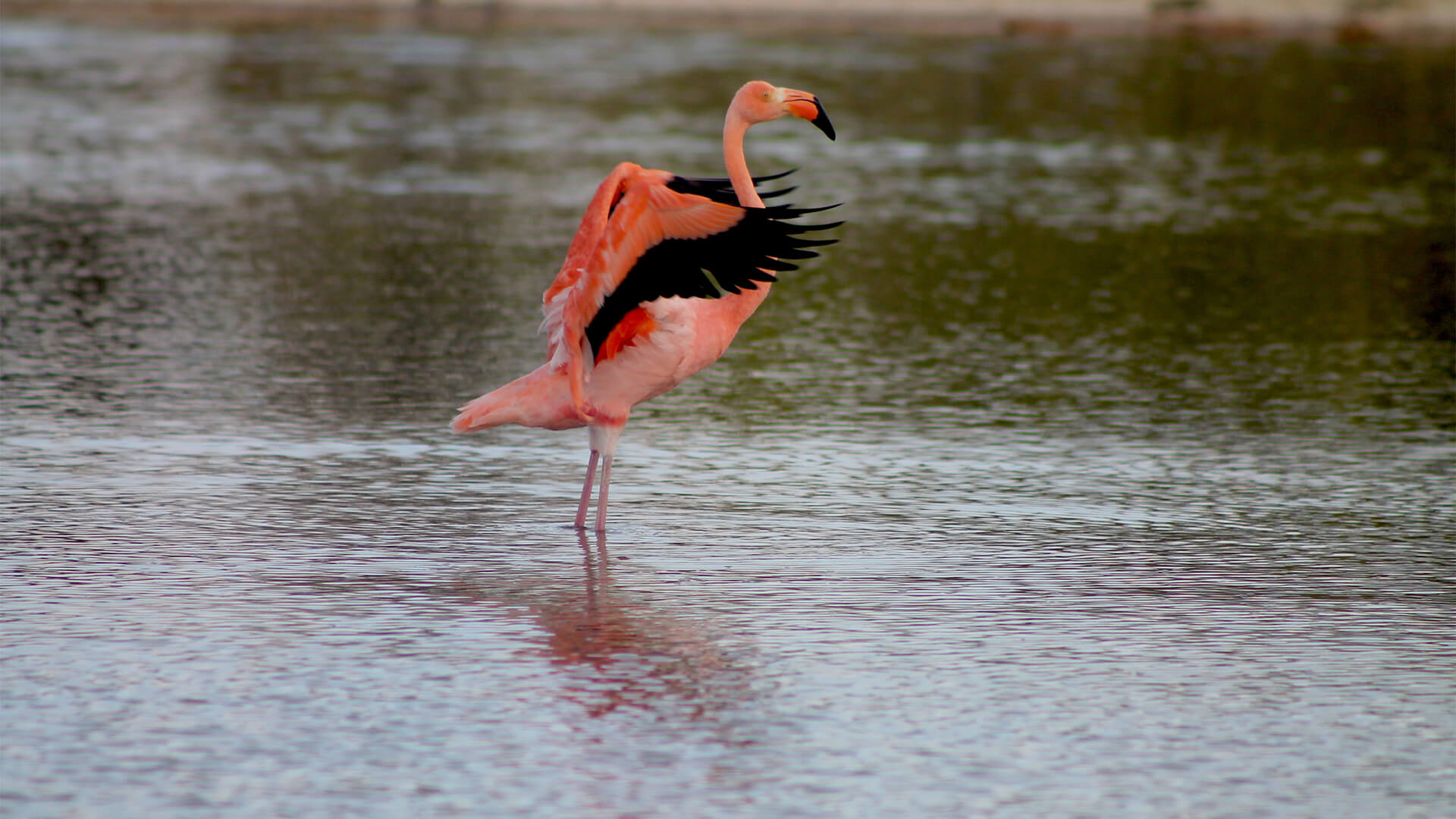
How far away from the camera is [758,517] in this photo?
891 cm

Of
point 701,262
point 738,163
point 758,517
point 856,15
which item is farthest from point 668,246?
point 856,15

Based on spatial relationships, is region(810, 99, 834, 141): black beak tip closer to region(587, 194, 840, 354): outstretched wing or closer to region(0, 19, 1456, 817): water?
region(587, 194, 840, 354): outstretched wing

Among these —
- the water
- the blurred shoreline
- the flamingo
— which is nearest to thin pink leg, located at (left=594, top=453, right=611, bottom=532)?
the flamingo

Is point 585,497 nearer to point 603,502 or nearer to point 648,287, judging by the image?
point 603,502

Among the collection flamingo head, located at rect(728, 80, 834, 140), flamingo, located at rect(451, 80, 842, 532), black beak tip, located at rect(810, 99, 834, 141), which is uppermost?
flamingo head, located at rect(728, 80, 834, 140)

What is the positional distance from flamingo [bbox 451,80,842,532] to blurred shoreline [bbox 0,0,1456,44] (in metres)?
36.7

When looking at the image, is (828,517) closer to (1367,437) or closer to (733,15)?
(1367,437)

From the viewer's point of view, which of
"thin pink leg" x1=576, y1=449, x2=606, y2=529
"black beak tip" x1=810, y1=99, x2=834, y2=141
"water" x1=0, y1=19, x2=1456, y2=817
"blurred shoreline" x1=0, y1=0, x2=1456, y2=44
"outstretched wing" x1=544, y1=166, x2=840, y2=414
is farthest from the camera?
"blurred shoreline" x1=0, y1=0, x2=1456, y2=44

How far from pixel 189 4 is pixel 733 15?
38.9 ft

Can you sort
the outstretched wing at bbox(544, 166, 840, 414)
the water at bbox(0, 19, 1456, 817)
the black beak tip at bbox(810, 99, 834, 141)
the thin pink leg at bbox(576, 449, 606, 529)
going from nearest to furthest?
the water at bbox(0, 19, 1456, 817) → the outstretched wing at bbox(544, 166, 840, 414) → the black beak tip at bbox(810, 99, 834, 141) → the thin pink leg at bbox(576, 449, 606, 529)

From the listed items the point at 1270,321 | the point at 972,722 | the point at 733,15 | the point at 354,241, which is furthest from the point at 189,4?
the point at 972,722

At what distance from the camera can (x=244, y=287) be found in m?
14.7

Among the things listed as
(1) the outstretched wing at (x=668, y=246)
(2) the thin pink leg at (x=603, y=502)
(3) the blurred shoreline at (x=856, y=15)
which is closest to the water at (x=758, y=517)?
(2) the thin pink leg at (x=603, y=502)

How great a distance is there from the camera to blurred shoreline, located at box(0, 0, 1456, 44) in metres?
46.7
